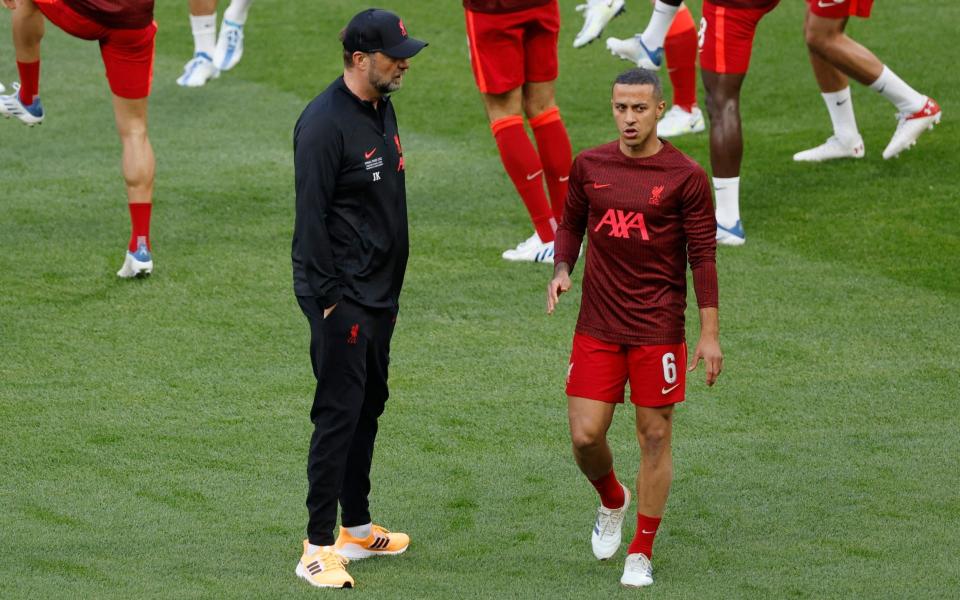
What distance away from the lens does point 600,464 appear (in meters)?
5.45

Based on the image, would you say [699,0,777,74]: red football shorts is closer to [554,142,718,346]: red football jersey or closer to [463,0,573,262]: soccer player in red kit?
[463,0,573,262]: soccer player in red kit

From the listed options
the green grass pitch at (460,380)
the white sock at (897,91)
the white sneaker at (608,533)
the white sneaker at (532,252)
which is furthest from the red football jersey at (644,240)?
the white sock at (897,91)

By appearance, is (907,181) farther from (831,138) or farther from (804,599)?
(804,599)

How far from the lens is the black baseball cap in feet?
17.0

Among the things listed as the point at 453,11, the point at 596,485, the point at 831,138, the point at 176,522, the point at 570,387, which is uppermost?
the point at 570,387

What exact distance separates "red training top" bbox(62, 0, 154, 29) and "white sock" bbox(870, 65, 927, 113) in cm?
451

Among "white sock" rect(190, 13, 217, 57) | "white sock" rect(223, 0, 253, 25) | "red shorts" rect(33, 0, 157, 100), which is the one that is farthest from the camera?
"white sock" rect(223, 0, 253, 25)

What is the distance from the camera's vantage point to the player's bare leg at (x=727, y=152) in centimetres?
905

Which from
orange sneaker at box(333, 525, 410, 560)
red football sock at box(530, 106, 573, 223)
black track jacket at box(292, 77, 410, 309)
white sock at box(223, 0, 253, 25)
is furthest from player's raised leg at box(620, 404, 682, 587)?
white sock at box(223, 0, 253, 25)

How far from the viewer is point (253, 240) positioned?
30.7 ft

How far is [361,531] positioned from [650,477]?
43.5 inches

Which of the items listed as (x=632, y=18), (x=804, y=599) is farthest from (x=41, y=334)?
(x=632, y=18)

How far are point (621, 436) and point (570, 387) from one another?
4.59 feet

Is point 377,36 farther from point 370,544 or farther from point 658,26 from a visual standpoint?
point 658,26
